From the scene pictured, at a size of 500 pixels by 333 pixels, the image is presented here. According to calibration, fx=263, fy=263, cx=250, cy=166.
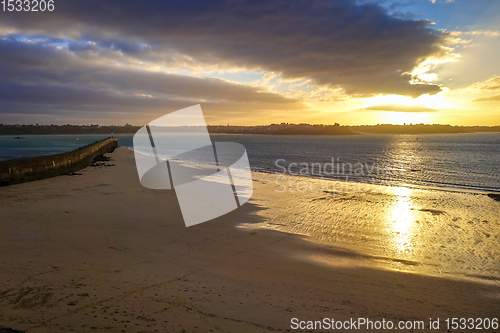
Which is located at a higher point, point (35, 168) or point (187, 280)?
point (35, 168)

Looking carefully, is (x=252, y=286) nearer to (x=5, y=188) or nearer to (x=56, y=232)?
(x=56, y=232)

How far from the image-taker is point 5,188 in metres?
12.6

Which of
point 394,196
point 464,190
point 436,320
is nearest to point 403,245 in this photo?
point 436,320

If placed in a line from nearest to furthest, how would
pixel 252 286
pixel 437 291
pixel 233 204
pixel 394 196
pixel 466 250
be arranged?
pixel 252 286 → pixel 437 291 → pixel 466 250 → pixel 233 204 → pixel 394 196

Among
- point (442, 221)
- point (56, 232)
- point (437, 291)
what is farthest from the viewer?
point (442, 221)

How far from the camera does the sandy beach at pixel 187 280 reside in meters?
4.07

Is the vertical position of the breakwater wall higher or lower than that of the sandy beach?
higher

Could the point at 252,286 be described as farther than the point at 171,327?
Yes

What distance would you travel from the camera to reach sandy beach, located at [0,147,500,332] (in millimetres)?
4074

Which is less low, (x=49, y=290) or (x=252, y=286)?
(x=49, y=290)

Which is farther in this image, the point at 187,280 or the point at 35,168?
the point at 35,168

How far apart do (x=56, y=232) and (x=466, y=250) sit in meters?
13.1

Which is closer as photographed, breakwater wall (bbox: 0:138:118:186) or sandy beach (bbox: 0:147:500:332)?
sandy beach (bbox: 0:147:500:332)

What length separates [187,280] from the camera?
5398 millimetres
